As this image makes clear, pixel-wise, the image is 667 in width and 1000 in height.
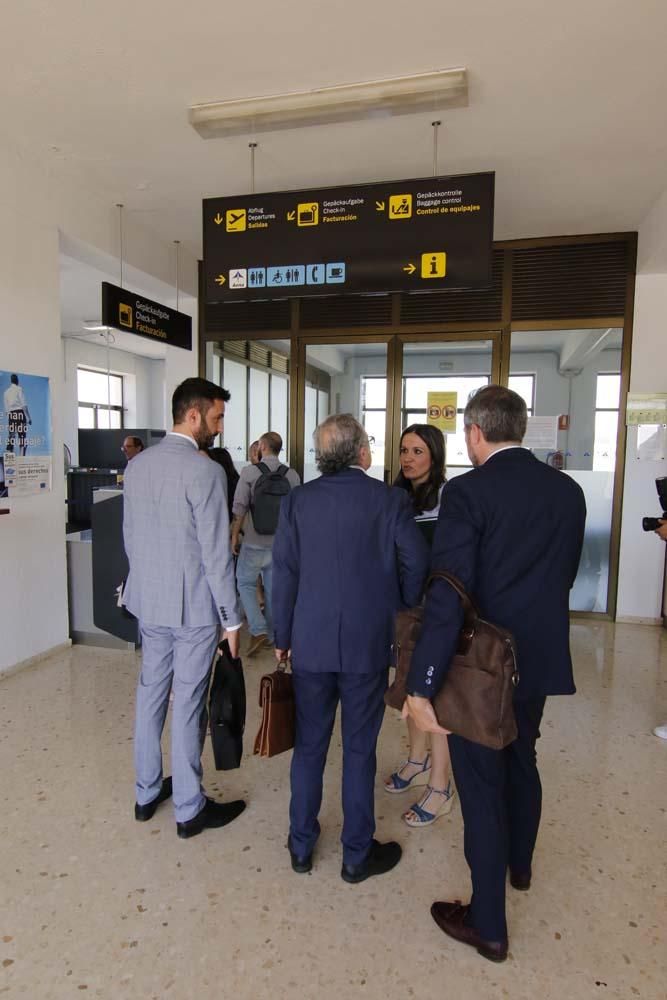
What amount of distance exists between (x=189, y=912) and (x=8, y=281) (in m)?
3.45

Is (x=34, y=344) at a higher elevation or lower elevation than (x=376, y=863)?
higher

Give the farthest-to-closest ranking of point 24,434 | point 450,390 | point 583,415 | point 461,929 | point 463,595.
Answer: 1. point 450,390
2. point 583,415
3. point 24,434
4. point 461,929
5. point 463,595

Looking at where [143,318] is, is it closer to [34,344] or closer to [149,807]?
[34,344]

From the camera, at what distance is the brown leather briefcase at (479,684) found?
55.1 inches

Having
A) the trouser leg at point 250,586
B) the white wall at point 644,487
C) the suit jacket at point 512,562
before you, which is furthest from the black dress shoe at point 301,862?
the white wall at point 644,487

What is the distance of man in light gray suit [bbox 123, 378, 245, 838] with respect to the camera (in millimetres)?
2006

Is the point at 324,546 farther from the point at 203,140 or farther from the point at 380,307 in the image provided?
the point at 380,307

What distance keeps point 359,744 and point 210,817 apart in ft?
2.51

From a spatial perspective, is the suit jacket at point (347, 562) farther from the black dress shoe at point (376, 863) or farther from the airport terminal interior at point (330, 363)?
the airport terminal interior at point (330, 363)

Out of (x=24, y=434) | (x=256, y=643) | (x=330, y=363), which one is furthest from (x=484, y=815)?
(x=330, y=363)

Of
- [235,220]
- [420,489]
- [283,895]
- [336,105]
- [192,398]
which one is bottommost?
[283,895]

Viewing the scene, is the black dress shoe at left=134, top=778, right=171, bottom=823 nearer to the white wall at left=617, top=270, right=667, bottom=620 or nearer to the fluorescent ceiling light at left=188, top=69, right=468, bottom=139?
the fluorescent ceiling light at left=188, top=69, right=468, bottom=139

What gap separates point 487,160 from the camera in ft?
12.0

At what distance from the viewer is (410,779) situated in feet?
8.17
